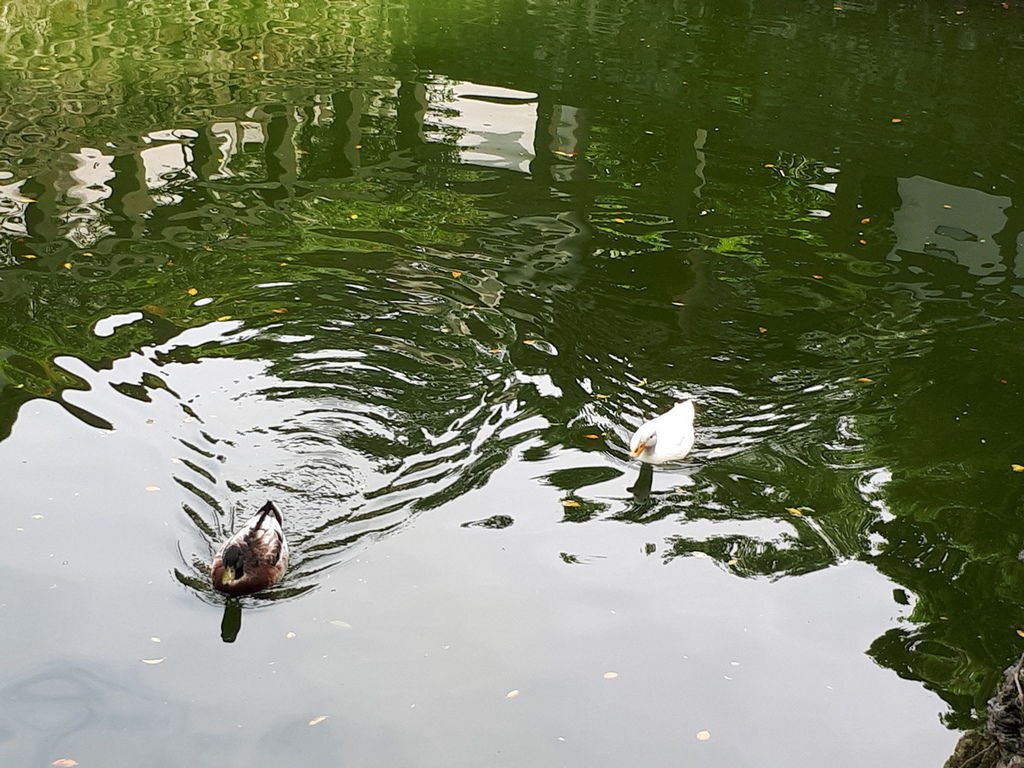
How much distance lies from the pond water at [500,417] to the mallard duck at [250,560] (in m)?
0.12

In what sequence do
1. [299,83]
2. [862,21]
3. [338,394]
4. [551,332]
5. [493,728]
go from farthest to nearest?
[862,21]
[299,83]
[551,332]
[338,394]
[493,728]

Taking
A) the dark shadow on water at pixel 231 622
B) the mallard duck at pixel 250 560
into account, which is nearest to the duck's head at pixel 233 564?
the mallard duck at pixel 250 560

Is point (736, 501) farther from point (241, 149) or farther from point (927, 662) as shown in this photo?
point (241, 149)

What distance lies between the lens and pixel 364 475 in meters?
7.67

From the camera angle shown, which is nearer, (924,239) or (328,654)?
(328,654)

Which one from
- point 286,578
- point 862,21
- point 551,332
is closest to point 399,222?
point 551,332

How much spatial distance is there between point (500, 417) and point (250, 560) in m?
2.50

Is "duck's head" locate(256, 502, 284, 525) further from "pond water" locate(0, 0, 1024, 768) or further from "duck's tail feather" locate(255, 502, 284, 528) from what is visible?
"pond water" locate(0, 0, 1024, 768)

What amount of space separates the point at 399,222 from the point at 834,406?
4.75 m

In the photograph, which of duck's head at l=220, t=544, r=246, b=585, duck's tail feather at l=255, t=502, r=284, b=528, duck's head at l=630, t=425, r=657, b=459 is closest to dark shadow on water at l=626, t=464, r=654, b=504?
duck's head at l=630, t=425, r=657, b=459

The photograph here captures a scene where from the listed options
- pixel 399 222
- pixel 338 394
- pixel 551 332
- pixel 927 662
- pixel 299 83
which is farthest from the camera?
pixel 299 83

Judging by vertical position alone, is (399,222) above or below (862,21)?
below

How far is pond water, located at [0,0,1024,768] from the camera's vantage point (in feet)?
20.2

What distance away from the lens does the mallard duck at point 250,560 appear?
6.45 m
